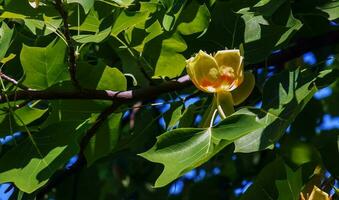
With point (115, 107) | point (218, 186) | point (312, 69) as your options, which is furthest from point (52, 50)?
point (218, 186)

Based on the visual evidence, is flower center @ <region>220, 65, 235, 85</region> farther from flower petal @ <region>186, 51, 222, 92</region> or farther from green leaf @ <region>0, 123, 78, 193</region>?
green leaf @ <region>0, 123, 78, 193</region>

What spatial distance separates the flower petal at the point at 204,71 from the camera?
65.2 inches

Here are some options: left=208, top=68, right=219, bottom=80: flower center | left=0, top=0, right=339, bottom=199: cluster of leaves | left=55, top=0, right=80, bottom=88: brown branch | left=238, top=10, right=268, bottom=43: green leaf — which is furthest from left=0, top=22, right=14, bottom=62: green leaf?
left=238, top=10, right=268, bottom=43: green leaf

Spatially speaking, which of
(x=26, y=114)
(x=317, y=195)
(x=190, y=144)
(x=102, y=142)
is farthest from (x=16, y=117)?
(x=317, y=195)

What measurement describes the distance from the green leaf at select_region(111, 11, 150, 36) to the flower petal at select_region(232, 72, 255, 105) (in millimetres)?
241

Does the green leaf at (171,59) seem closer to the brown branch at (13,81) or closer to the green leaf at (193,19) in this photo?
the green leaf at (193,19)

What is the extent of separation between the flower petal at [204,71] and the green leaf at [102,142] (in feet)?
1.34

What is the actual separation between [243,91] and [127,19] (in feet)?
0.92

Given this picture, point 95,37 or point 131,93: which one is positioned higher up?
point 95,37

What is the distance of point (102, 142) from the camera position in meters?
2.01

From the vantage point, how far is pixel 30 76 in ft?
5.83

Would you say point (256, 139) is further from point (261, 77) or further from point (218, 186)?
point (218, 186)

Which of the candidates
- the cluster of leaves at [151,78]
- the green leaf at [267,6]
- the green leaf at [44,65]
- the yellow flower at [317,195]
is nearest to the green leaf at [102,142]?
the cluster of leaves at [151,78]

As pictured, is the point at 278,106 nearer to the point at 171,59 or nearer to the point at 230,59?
the point at 230,59
